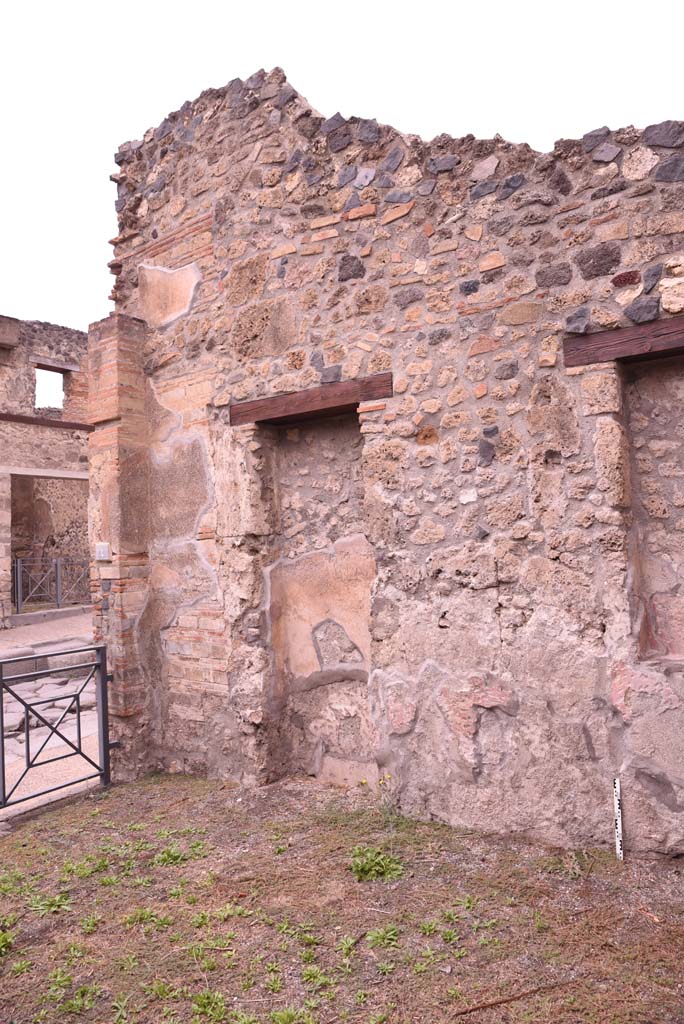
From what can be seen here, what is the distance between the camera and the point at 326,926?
2.73 meters

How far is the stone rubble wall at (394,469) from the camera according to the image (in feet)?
10.3

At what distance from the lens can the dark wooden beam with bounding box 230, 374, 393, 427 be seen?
3.80m

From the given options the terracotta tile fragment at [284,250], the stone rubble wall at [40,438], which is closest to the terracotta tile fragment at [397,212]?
the terracotta tile fragment at [284,250]

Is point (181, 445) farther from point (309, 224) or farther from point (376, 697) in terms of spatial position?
point (376, 697)

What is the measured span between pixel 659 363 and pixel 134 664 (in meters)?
3.62

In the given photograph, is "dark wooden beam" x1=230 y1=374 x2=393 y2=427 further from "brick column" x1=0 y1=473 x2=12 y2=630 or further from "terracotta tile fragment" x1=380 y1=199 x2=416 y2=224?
"brick column" x1=0 y1=473 x2=12 y2=630

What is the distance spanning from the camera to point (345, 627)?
4148mm

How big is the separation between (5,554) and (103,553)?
7269 millimetres

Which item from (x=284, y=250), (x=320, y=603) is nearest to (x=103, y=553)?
(x=320, y=603)

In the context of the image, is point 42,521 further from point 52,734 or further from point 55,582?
point 52,734

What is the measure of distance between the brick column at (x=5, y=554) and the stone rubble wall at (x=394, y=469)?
23.0 feet

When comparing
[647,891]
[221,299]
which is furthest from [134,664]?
[647,891]

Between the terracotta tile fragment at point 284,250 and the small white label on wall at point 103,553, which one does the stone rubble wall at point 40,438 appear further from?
the terracotta tile fragment at point 284,250

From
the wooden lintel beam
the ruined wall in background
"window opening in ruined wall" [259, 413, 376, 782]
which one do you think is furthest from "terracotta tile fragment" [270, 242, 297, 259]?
the ruined wall in background
